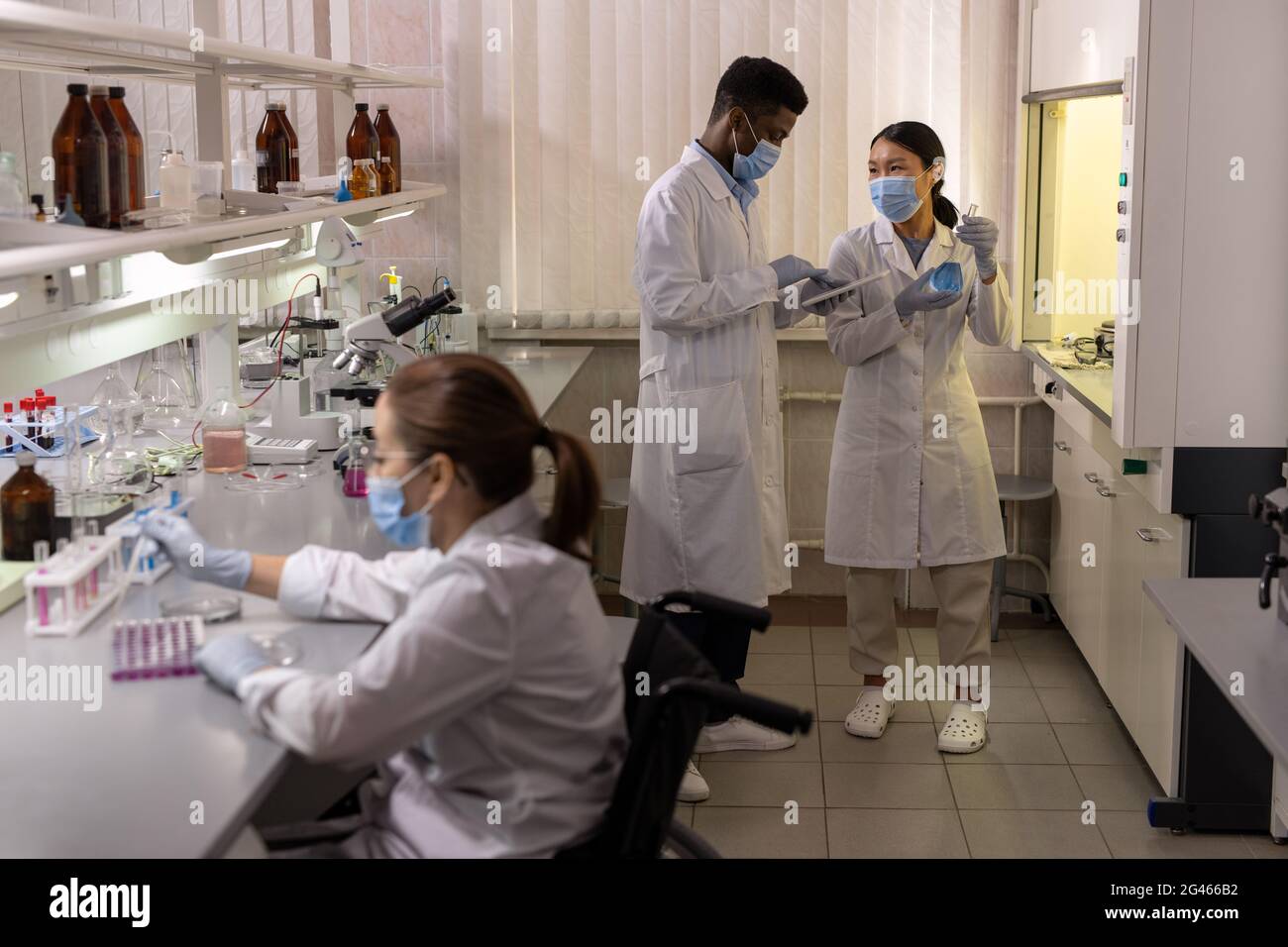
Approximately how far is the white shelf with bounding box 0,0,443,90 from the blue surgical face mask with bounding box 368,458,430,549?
0.68 metres

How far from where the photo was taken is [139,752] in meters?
1.55

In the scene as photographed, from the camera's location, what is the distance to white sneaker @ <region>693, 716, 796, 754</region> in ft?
10.9

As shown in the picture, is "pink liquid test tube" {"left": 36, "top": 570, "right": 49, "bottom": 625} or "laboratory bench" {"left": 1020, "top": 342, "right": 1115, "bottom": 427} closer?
"pink liquid test tube" {"left": 36, "top": 570, "right": 49, "bottom": 625}

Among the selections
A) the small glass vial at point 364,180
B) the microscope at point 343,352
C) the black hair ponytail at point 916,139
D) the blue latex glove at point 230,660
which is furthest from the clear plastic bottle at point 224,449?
the black hair ponytail at point 916,139

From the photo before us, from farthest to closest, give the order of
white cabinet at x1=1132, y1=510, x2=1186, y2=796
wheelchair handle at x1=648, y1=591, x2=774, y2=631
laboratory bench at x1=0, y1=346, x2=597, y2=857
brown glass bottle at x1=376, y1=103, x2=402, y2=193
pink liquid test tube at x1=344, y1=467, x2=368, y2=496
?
brown glass bottle at x1=376, y1=103, x2=402, y2=193 → white cabinet at x1=1132, y1=510, x2=1186, y2=796 → pink liquid test tube at x1=344, y1=467, x2=368, y2=496 → wheelchair handle at x1=648, y1=591, x2=774, y2=631 → laboratory bench at x1=0, y1=346, x2=597, y2=857

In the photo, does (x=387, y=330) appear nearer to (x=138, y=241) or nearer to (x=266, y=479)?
(x=266, y=479)

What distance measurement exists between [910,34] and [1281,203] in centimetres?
160

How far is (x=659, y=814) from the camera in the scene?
1579mm

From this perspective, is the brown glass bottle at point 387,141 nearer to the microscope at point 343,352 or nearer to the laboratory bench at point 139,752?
the microscope at point 343,352

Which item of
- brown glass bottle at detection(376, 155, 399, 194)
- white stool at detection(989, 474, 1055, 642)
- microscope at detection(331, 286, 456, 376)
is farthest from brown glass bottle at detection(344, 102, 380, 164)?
white stool at detection(989, 474, 1055, 642)

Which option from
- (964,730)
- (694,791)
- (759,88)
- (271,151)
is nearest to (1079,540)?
(964,730)

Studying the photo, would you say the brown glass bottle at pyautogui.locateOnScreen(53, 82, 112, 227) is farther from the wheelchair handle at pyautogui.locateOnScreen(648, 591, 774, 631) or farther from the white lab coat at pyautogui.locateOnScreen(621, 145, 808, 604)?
the white lab coat at pyautogui.locateOnScreen(621, 145, 808, 604)
